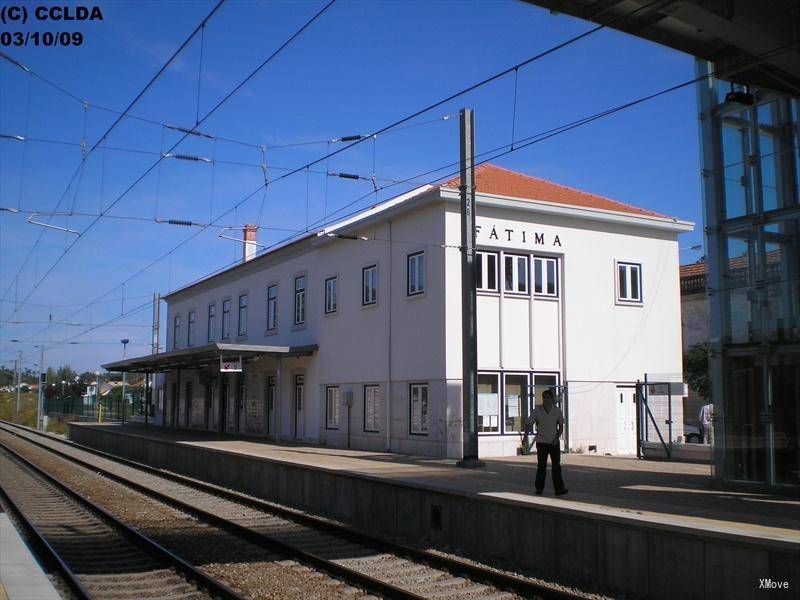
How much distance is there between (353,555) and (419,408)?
10.9 metres

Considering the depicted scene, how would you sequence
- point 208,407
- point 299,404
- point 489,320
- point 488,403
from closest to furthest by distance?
1. point 488,403
2. point 489,320
3. point 299,404
4. point 208,407

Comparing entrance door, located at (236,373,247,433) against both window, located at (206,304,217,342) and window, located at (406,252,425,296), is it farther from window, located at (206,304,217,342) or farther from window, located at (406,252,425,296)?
window, located at (406,252,425,296)

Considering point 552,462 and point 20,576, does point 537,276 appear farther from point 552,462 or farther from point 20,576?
point 20,576

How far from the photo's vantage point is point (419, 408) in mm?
22016

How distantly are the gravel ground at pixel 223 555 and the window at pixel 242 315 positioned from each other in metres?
16.2

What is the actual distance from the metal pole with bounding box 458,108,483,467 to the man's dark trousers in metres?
4.75

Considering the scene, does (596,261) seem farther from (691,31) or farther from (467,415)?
(691,31)

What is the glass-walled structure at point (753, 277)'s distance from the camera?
13.0 meters

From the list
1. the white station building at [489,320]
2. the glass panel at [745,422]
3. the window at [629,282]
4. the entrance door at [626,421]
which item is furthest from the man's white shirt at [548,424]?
the window at [629,282]

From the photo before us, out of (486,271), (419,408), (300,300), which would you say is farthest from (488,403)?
(300,300)

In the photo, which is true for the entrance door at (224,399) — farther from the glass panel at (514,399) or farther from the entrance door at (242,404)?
the glass panel at (514,399)

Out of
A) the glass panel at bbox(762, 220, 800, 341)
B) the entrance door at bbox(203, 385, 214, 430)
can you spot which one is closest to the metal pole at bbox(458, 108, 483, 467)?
the glass panel at bbox(762, 220, 800, 341)

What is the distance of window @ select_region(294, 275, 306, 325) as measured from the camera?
96.2ft

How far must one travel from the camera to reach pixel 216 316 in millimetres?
38906
